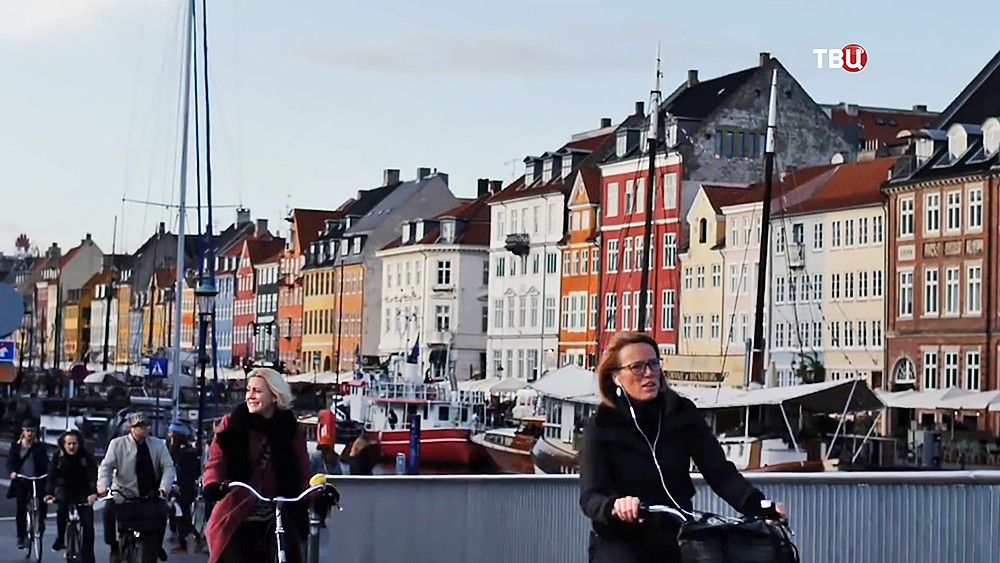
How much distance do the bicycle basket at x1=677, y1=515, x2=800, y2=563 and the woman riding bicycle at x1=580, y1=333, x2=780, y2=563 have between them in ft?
2.26

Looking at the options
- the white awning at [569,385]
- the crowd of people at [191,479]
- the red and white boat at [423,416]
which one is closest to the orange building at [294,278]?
the red and white boat at [423,416]

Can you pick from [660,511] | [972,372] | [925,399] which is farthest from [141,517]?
[972,372]

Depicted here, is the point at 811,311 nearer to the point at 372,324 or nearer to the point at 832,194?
the point at 832,194

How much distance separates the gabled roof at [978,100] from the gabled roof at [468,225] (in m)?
42.3

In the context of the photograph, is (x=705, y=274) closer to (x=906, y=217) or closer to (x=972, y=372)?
(x=906, y=217)

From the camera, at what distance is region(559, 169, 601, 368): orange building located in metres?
104

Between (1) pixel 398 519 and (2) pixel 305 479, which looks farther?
(1) pixel 398 519

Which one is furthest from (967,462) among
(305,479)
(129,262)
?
(129,262)

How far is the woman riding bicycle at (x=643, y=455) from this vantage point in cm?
740

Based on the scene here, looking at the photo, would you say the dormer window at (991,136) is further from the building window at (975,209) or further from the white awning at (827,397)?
the white awning at (827,397)

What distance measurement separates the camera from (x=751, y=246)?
8994 centimetres

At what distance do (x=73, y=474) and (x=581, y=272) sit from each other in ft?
289

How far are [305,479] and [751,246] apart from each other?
80.1 m

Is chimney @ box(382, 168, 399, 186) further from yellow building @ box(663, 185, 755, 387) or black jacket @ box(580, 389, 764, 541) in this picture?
black jacket @ box(580, 389, 764, 541)
